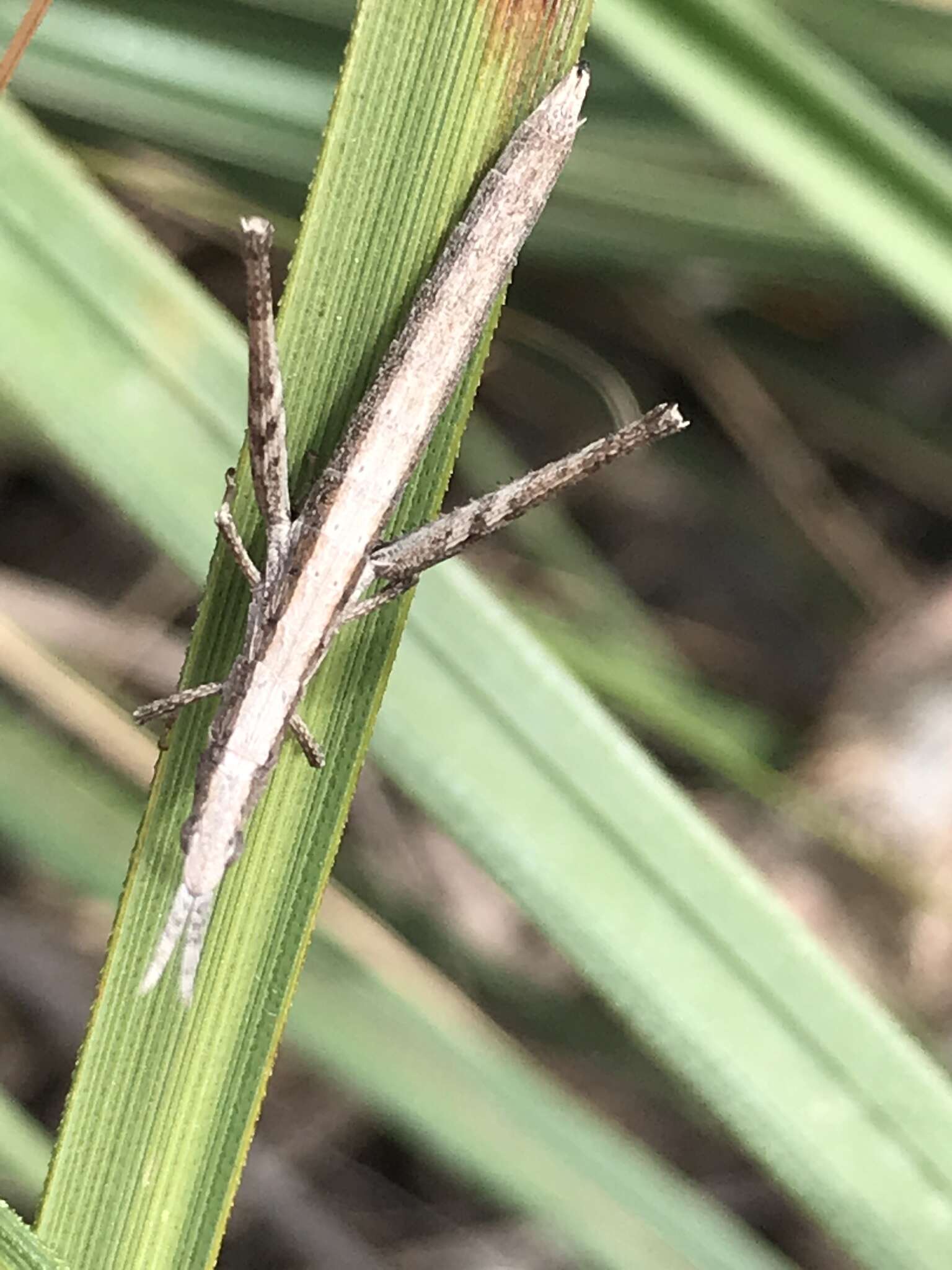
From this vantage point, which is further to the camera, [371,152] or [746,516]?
[746,516]

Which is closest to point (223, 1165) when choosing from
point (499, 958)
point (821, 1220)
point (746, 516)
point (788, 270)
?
point (821, 1220)

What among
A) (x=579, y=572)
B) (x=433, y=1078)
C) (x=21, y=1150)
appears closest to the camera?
(x=21, y=1150)

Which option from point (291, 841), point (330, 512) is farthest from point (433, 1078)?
point (330, 512)

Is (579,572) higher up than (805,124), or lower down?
higher up

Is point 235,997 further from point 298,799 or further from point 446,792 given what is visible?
point 446,792

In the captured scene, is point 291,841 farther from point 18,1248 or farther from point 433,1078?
point 433,1078

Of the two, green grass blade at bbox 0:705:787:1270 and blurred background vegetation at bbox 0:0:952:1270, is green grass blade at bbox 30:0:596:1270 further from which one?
green grass blade at bbox 0:705:787:1270
